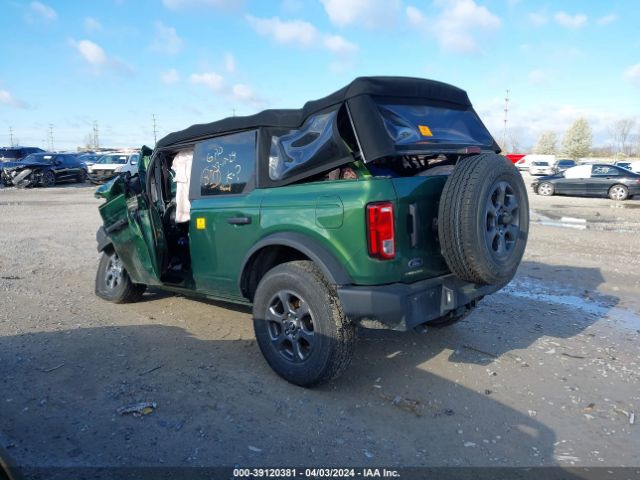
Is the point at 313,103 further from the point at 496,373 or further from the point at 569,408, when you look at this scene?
the point at 569,408

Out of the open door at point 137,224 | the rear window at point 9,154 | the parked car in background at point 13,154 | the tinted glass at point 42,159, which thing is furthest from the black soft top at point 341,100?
the rear window at point 9,154

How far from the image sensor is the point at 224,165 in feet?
14.4

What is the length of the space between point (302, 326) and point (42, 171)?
25.0m

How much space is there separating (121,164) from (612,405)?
27300mm

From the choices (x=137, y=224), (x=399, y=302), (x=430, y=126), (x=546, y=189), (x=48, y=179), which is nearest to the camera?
(x=399, y=302)

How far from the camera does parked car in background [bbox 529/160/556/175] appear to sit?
136ft

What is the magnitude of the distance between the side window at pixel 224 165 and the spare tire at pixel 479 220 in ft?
5.51

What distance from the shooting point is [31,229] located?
36.7ft

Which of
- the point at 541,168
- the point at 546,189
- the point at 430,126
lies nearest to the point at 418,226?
the point at 430,126

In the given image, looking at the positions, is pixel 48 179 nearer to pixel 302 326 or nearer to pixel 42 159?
pixel 42 159

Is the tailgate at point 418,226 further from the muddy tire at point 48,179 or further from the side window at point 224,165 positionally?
the muddy tire at point 48,179

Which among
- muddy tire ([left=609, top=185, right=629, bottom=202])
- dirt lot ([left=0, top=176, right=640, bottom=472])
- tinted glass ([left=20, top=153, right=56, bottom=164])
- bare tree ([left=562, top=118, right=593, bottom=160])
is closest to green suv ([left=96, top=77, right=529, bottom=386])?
dirt lot ([left=0, top=176, right=640, bottom=472])

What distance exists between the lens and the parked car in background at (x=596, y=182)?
62.9 feet

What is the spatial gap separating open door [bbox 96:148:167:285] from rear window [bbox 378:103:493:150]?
8.15ft
